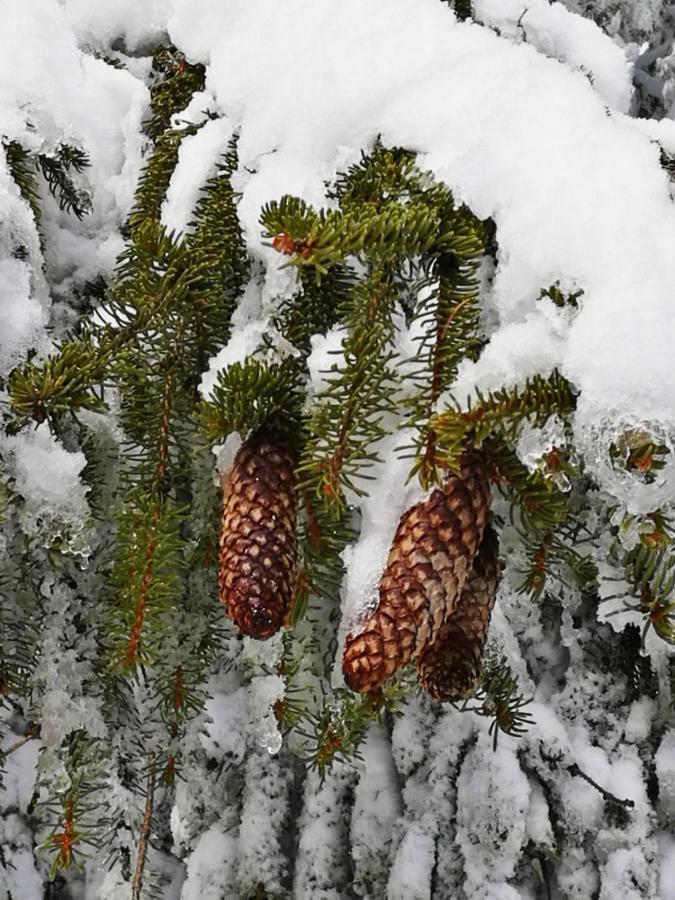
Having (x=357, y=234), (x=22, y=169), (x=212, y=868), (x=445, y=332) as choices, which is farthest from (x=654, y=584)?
(x=212, y=868)

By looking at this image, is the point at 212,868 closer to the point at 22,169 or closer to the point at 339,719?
the point at 339,719

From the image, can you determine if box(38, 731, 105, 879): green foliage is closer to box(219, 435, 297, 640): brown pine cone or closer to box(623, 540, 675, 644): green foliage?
box(219, 435, 297, 640): brown pine cone

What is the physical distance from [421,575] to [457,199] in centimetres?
45

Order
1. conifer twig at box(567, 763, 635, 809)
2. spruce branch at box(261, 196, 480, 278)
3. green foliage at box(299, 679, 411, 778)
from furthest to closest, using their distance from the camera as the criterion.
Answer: conifer twig at box(567, 763, 635, 809), green foliage at box(299, 679, 411, 778), spruce branch at box(261, 196, 480, 278)

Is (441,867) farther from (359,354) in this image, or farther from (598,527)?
(359,354)

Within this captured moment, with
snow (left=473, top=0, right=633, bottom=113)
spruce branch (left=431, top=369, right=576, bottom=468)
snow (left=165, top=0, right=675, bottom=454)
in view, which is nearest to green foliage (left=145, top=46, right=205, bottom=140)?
snow (left=165, top=0, right=675, bottom=454)

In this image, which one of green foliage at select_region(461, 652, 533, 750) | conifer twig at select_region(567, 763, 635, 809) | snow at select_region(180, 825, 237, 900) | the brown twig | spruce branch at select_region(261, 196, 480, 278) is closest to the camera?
spruce branch at select_region(261, 196, 480, 278)

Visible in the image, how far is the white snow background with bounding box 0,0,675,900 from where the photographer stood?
914mm

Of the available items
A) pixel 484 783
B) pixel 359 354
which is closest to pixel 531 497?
pixel 359 354

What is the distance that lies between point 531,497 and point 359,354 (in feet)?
0.83

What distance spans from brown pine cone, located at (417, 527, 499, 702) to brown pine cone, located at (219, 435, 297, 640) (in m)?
0.21

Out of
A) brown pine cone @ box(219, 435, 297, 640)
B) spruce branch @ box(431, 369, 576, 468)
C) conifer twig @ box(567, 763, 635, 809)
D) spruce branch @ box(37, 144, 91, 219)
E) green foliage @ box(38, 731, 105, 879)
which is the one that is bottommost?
conifer twig @ box(567, 763, 635, 809)

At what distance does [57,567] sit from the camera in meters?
1.19

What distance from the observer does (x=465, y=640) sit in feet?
3.45
